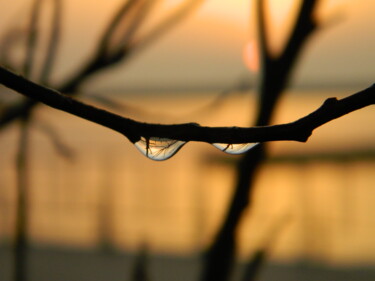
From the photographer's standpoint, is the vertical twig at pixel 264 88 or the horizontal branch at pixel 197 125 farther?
the vertical twig at pixel 264 88

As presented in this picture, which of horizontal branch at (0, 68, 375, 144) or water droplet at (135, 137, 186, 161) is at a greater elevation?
horizontal branch at (0, 68, 375, 144)

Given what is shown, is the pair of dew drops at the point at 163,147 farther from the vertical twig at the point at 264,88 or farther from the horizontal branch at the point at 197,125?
the vertical twig at the point at 264,88

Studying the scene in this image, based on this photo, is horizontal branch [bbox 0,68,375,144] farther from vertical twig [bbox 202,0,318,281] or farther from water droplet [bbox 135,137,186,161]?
vertical twig [bbox 202,0,318,281]

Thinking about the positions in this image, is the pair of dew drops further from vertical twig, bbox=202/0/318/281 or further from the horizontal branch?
vertical twig, bbox=202/0/318/281

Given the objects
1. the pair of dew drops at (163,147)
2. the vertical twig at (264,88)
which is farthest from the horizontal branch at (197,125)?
the vertical twig at (264,88)

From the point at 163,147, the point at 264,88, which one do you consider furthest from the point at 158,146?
the point at 264,88

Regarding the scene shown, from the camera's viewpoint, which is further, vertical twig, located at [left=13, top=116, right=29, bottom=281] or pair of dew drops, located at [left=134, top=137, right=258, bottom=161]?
vertical twig, located at [left=13, top=116, right=29, bottom=281]

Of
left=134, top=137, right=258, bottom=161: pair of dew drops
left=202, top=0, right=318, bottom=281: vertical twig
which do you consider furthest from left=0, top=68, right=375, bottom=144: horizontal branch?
left=202, top=0, right=318, bottom=281: vertical twig

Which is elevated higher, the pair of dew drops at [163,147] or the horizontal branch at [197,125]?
the horizontal branch at [197,125]

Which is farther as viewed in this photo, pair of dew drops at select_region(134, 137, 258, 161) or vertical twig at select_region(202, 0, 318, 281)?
vertical twig at select_region(202, 0, 318, 281)
